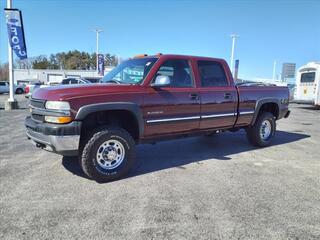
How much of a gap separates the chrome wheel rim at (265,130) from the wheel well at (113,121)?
3.71 metres

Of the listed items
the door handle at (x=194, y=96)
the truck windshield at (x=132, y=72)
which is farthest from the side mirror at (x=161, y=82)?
the door handle at (x=194, y=96)

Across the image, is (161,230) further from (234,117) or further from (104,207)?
(234,117)

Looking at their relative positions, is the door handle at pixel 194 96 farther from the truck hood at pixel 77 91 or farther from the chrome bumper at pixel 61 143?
the chrome bumper at pixel 61 143

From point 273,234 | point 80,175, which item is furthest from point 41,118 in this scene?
point 273,234

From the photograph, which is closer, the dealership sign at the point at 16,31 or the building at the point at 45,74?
the dealership sign at the point at 16,31

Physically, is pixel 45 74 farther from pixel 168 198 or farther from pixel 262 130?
pixel 168 198

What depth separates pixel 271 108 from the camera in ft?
25.2

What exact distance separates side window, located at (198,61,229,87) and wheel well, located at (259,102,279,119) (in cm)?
161

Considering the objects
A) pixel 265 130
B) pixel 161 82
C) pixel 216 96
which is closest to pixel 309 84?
pixel 265 130

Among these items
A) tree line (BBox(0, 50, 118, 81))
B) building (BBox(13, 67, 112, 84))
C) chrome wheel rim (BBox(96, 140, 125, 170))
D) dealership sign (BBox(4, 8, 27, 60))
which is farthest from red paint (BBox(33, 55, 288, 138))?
tree line (BBox(0, 50, 118, 81))

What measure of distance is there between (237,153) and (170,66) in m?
2.64

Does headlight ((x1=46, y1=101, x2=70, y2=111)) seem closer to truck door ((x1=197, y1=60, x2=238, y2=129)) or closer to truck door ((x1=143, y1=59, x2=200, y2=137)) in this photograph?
truck door ((x1=143, y1=59, x2=200, y2=137))

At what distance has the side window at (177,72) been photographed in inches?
208

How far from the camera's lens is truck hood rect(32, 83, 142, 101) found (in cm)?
420
